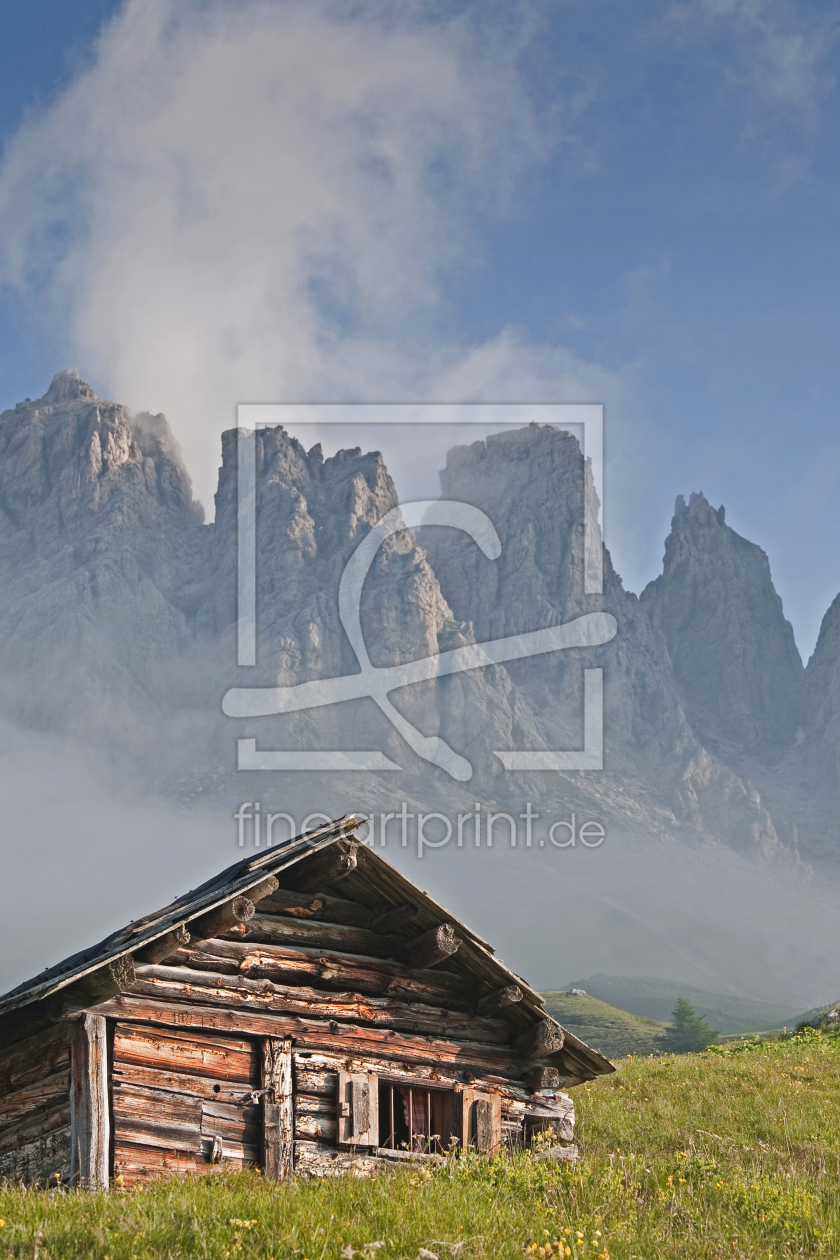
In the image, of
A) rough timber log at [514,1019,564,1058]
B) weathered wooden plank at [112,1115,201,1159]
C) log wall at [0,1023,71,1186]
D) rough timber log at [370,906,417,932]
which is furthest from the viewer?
rough timber log at [514,1019,564,1058]

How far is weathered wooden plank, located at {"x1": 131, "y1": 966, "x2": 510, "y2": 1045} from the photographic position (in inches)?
464

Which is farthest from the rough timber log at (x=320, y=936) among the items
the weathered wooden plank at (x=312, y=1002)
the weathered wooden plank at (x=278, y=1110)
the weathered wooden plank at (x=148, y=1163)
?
the weathered wooden plank at (x=148, y=1163)

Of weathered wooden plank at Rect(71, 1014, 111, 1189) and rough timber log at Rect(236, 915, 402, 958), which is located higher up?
rough timber log at Rect(236, 915, 402, 958)

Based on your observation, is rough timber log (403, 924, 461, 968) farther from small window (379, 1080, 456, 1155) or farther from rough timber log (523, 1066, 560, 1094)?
rough timber log (523, 1066, 560, 1094)

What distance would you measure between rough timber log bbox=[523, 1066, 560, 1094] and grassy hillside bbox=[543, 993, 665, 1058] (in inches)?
2040

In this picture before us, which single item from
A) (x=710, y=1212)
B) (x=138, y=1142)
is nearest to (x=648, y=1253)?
(x=710, y=1212)

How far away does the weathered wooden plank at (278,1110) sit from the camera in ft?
38.8

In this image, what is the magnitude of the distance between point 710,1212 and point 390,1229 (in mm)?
3416

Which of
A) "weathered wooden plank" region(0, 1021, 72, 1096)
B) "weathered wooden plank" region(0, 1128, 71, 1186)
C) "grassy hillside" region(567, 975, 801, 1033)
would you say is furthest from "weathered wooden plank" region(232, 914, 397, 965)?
"grassy hillside" region(567, 975, 801, 1033)

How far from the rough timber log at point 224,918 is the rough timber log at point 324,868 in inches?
41.6

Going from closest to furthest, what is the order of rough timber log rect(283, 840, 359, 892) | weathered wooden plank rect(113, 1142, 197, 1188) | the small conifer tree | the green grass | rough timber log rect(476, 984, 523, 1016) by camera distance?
the green grass
weathered wooden plank rect(113, 1142, 197, 1188)
rough timber log rect(283, 840, 359, 892)
rough timber log rect(476, 984, 523, 1016)
the small conifer tree

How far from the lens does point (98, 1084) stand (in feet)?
36.0

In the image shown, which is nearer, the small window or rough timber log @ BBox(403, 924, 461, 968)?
rough timber log @ BBox(403, 924, 461, 968)

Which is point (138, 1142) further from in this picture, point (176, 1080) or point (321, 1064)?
point (321, 1064)
